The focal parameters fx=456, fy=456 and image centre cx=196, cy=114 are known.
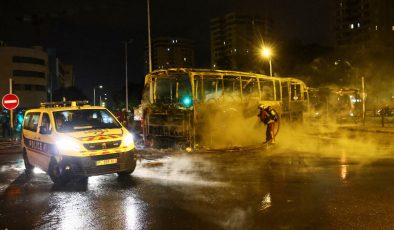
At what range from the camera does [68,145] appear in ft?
33.9

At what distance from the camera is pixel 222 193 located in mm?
8938

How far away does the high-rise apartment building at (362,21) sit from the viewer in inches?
4658

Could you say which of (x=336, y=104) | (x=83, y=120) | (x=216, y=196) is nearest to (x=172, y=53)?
(x=336, y=104)

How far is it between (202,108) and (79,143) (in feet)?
21.0

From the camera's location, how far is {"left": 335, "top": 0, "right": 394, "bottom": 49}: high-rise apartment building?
11831 centimetres

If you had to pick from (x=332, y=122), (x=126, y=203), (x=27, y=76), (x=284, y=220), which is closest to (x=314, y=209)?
(x=284, y=220)

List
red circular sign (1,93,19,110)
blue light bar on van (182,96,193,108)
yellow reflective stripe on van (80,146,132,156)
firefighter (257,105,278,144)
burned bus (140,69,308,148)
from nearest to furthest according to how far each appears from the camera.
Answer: yellow reflective stripe on van (80,146,132,156)
blue light bar on van (182,96,193,108)
burned bus (140,69,308,148)
firefighter (257,105,278,144)
red circular sign (1,93,19,110)

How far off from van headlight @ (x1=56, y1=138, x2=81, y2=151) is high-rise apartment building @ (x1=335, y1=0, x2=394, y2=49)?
110 meters

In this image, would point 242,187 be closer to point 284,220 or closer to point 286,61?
point 284,220

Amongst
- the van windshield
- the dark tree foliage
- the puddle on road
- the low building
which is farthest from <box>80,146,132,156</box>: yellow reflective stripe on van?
the dark tree foliage

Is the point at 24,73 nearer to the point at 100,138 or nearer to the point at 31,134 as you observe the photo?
the point at 31,134

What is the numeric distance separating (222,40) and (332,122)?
123179 millimetres

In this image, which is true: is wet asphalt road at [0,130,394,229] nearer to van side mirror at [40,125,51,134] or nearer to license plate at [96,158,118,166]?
license plate at [96,158,118,166]

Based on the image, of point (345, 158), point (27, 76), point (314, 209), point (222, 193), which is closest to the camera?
point (314, 209)
